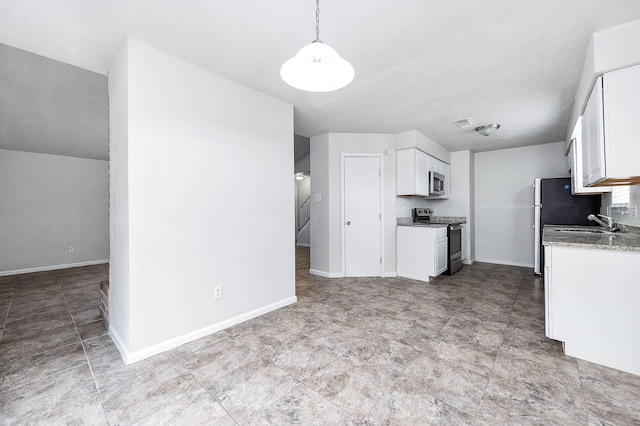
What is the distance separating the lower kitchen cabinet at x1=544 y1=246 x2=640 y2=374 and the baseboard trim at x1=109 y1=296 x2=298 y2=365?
268 cm

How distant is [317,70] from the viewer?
4.53ft

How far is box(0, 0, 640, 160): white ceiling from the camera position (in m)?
1.71

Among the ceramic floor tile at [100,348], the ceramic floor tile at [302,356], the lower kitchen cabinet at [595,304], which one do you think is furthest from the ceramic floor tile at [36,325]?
the lower kitchen cabinet at [595,304]

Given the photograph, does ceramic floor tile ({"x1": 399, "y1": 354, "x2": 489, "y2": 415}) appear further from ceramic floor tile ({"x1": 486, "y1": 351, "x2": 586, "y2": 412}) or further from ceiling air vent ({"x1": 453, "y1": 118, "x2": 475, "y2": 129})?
ceiling air vent ({"x1": 453, "y1": 118, "x2": 475, "y2": 129})

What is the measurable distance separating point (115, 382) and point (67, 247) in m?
5.60

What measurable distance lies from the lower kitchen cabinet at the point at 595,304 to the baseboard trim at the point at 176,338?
8.81ft

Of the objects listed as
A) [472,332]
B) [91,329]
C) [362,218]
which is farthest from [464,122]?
[91,329]

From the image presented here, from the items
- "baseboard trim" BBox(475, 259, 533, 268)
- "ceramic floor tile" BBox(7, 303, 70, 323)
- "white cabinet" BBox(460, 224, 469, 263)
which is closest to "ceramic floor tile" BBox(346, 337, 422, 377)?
"ceramic floor tile" BBox(7, 303, 70, 323)

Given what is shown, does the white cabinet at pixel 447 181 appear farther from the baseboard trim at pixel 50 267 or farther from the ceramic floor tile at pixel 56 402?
the baseboard trim at pixel 50 267

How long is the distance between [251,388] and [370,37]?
2.62 metres

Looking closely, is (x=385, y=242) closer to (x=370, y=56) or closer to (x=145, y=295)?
(x=370, y=56)

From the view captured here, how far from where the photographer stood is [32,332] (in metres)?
2.59

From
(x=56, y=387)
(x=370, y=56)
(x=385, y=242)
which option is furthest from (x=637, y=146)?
(x=56, y=387)

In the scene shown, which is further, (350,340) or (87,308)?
(87,308)
